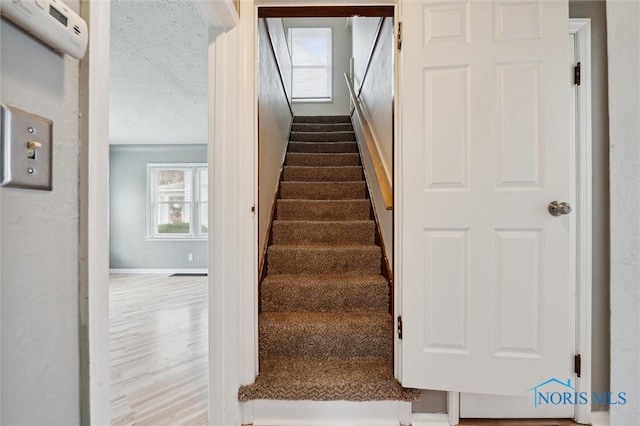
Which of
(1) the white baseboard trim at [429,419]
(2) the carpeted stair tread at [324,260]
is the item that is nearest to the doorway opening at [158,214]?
(2) the carpeted stair tread at [324,260]

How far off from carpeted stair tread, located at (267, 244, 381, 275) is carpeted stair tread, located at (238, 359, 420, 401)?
2.37 feet

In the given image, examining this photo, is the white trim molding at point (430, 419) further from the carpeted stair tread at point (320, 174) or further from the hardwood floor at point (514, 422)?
the carpeted stair tread at point (320, 174)

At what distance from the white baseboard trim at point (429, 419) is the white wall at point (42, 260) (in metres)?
1.54

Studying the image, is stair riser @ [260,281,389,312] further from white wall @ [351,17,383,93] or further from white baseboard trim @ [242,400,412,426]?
white wall @ [351,17,383,93]

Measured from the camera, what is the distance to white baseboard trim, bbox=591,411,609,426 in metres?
1.58

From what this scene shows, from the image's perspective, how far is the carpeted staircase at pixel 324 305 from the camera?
5.02ft

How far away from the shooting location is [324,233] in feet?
8.23

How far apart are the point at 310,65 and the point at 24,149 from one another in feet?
18.7

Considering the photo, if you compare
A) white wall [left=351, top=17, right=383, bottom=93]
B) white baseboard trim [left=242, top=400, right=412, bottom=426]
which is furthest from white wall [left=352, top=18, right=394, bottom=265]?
white baseboard trim [left=242, top=400, right=412, bottom=426]

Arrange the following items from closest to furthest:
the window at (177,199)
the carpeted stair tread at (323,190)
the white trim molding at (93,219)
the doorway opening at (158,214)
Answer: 1. the white trim molding at (93,219)
2. the doorway opening at (158,214)
3. the carpeted stair tread at (323,190)
4. the window at (177,199)

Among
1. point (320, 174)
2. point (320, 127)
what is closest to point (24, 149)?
point (320, 174)

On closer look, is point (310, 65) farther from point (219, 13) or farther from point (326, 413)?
point (326, 413)

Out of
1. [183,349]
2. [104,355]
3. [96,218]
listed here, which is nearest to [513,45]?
[96,218]

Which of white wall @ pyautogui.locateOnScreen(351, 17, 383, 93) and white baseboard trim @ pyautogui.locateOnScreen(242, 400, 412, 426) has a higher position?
white wall @ pyautogui.locateOnScreen(351, 17, 383, 93)
